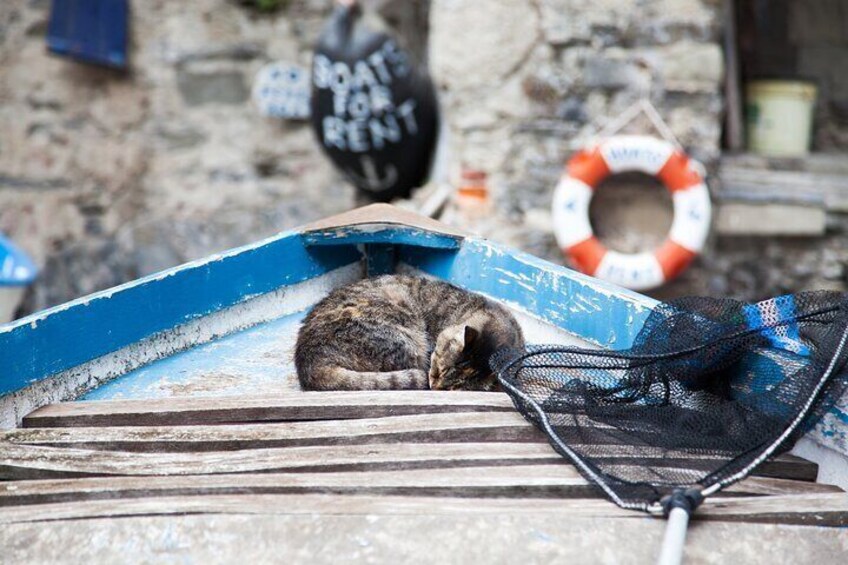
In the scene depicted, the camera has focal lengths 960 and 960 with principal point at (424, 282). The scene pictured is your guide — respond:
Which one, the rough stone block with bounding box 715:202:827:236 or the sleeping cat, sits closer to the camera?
the sleeping cat

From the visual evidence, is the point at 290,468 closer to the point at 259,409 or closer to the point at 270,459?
the point at 270,459

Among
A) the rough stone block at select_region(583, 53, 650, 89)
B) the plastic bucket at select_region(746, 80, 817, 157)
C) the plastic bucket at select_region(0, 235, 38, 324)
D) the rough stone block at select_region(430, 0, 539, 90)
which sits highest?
the rough stone block at select_region(430, 0, 539, 90)

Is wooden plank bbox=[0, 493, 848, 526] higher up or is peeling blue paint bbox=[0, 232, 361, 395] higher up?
peeling blue paint bbox=[0, 232, 361, 395]

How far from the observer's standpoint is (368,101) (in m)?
5.22

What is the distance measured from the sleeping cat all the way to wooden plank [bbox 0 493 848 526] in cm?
67

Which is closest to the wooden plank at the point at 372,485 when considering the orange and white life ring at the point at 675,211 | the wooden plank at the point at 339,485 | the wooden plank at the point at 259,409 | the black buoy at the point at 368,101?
the wooden plank at the point at 339,485

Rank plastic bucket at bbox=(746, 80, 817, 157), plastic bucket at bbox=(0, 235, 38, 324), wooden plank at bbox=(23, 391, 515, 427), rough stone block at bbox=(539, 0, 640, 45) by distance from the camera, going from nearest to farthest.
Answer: wooden plank at bbox=(23, 391, 515, 427), plastic bucket at bbox=(0, 235, 38, 324), rough stone block at bbox=(539, 0, 640, 45), plastic bucket at bbox=(746, 80, 817, 157)

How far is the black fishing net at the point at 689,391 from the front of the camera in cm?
151

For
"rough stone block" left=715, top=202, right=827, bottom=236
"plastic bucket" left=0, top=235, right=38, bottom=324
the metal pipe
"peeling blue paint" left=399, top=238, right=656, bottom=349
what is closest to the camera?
the metal pipe

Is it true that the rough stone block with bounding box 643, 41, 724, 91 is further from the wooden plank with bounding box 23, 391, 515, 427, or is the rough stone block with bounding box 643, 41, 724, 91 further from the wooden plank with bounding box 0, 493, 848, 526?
→ the wooden plank with bounding box 0, 493, 848, 526

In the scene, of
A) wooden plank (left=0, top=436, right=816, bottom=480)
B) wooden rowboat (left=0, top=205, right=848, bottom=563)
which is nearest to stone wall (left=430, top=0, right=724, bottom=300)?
wooden rowboat (left=0, top=205, right=848, bottom=563)

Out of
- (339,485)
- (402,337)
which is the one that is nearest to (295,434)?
(339,485)

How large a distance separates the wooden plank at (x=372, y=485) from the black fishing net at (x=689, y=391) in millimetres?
48

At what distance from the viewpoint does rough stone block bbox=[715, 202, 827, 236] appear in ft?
16.0
